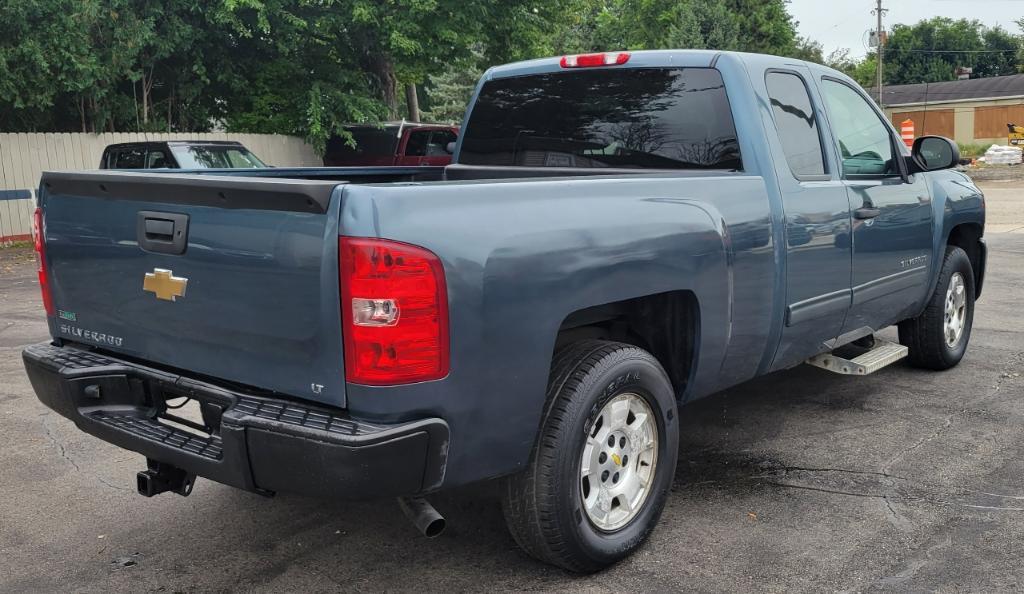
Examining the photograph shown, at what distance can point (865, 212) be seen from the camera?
15.9 ft

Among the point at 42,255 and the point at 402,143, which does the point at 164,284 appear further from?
the point at 402,143

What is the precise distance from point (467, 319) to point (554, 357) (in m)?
0.66

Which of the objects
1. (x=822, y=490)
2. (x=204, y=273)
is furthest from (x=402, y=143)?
(x=204, y=273)

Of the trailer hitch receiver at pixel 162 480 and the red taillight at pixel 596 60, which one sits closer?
the trailer hitch receiver at pixel 162 480

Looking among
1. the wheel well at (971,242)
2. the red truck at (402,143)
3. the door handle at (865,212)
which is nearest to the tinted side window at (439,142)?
the red truck at (402,143)

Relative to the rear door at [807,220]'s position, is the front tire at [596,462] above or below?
below

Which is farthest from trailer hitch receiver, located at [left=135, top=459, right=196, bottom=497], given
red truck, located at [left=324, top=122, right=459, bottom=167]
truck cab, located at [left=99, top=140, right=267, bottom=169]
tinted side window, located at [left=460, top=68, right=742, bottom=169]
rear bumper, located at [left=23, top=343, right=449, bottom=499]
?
red truck, located at [left=324, top=122, right=459, bottom=167]

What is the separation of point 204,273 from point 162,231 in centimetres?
26

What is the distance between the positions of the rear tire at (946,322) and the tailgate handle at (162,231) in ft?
15.4

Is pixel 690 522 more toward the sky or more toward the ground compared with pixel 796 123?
more toward the ground

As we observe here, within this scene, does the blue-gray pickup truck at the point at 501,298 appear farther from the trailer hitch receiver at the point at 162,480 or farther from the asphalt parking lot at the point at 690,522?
the asphalt parking lot at the point at 690,522

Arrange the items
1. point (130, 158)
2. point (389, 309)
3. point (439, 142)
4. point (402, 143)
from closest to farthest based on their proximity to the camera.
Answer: point (389, 309) → point (130, 158) → point (402, 143) → point (439, 142)

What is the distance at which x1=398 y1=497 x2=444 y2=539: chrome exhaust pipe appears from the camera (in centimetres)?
302

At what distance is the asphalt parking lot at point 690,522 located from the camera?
11.4ft
